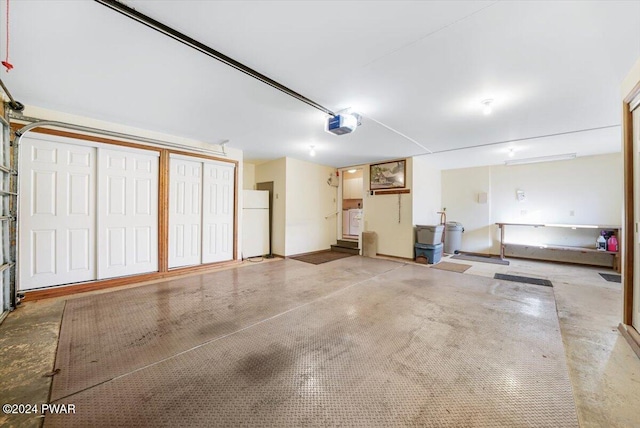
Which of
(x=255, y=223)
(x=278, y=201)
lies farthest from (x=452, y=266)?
(x=255, y=223)

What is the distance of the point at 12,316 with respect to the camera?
9.22 ft

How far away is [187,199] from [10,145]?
2.31 m

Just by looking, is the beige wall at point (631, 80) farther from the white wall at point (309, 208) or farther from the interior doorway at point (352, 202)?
the white wall at point (309, 208)

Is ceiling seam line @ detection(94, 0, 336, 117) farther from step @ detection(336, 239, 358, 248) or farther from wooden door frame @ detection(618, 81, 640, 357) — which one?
step @ detection(336, 239, 358, 248)

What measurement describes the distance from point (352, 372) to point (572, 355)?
2.02 m

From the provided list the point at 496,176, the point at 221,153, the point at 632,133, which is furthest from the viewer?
the point at 496,176

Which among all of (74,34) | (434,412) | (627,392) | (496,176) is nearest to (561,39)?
(627,392)

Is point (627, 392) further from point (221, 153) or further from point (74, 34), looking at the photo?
point (221, 153)

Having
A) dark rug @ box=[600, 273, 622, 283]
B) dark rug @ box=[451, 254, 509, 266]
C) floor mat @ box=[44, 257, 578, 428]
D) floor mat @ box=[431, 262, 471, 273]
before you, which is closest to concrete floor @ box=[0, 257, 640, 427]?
floor mat @ box=[44, 257, 578, 428]

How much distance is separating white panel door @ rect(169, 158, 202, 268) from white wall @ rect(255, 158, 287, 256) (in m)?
2.07

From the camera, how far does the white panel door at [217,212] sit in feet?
17.1

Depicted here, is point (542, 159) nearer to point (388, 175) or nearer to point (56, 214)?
point (388, 175)

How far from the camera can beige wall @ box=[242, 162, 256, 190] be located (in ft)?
24.5

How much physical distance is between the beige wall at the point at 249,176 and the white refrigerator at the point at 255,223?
1.21m
